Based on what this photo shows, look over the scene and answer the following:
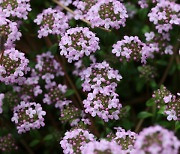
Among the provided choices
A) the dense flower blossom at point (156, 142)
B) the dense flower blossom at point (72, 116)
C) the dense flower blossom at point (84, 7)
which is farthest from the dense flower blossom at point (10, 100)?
the dense flower blossom at point (156, 142)

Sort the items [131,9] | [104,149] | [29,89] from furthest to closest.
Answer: [131,9]
[29,89]
[104,149]

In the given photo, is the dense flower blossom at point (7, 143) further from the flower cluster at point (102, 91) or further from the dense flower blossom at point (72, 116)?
the flower cluster at point (102, 91)

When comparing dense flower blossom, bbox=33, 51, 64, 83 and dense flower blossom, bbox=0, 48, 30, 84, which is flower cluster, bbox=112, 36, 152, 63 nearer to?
dense flower blossom, bbox=33, 51, 64, 83

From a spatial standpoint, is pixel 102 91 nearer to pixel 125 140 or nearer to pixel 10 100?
pixel 125 140

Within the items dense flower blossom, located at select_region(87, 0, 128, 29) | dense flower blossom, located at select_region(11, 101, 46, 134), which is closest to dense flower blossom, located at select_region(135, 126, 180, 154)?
dense flower blossom, located at select_region(11, 101, 46, 134)

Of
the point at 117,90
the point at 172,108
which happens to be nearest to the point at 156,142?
the point at 172,108

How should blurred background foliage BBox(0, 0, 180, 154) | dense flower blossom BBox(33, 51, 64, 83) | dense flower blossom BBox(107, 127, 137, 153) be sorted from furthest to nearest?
dense flower blossom BBox(33, 51, 64, 83) < blurred background foliage BBox(0, 0, 180, 154) < dense flower blossom BBox(107, 127, 137, 153)
